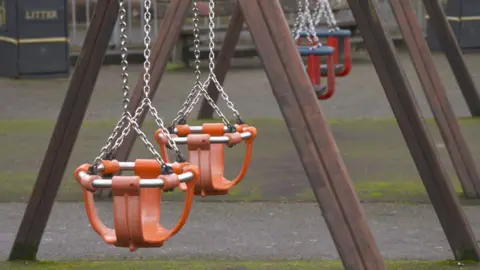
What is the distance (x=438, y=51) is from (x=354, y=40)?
1.59 metres

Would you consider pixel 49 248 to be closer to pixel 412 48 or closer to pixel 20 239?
pixel 20 239

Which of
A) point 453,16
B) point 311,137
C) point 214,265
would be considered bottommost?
point 453,16

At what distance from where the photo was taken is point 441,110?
23.7 feet

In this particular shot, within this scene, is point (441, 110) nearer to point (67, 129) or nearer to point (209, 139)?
point (209, 139)

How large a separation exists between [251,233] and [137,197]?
2312 mm

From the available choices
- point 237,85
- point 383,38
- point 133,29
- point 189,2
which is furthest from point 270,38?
point 133,29

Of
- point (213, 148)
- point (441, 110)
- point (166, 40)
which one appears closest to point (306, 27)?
point (441, 110)

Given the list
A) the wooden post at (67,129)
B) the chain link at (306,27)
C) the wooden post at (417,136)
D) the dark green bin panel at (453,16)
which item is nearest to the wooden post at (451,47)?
the chain link at (306,27)

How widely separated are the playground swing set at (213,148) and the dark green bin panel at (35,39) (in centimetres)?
836

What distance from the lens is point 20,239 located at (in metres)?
5.62

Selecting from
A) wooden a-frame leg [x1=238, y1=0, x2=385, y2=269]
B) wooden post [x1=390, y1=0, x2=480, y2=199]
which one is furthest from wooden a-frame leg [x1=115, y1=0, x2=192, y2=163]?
wooden a-frame leg [x1=238, y1=0, x2=385, y2=269]

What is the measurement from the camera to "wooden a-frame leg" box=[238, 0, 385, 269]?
→ 4074 mm

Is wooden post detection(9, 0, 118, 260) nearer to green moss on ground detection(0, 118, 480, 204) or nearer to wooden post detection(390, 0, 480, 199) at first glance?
green moss on ground detection(0, 118, 480, 204)

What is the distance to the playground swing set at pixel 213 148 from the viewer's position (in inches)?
161
